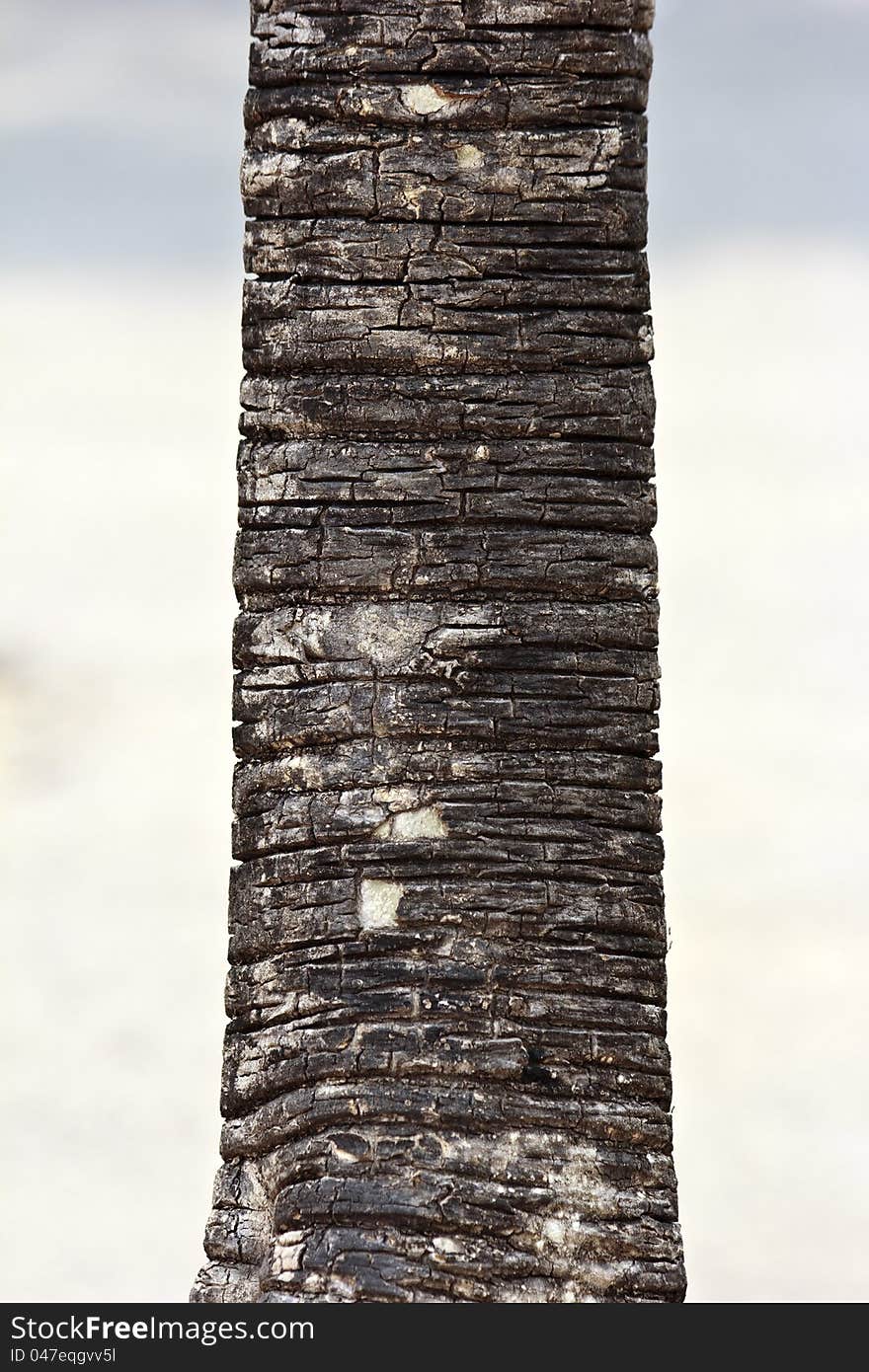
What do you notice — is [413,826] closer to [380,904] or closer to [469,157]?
[380,904]

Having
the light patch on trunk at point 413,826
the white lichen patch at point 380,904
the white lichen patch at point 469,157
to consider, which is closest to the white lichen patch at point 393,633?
the light patch on trunk at point 413,826

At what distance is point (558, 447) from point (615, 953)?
1.17 meters

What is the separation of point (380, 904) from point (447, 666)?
22.0 inches

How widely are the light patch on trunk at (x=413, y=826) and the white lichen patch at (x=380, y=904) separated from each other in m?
0.10

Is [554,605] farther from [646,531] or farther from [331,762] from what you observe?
[331,762]

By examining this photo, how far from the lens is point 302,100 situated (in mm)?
4219

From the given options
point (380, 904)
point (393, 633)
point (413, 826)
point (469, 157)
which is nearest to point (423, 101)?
point (469, 157)

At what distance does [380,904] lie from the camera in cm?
403

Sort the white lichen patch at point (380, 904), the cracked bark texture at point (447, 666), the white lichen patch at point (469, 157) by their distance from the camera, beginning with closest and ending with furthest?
the cracked bark texture at point (447, 666) → the white lichen patch at point (380, 904) → the white lichen patch at point (469, 157)

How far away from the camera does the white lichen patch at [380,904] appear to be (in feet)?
13.2

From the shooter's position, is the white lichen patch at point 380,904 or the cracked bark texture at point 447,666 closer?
the cracked bark texture at point 447,666

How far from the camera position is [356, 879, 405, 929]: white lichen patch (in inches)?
158

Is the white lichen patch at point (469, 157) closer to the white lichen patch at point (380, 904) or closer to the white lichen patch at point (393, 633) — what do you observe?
the white lichen patch at point (393, 633)

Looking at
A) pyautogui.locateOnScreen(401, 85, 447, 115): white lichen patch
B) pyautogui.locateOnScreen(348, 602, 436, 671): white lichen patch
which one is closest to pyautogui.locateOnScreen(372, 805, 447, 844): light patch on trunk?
pyautogui.locateOnScreen(348, 602, 436, 671): white lichen patch
